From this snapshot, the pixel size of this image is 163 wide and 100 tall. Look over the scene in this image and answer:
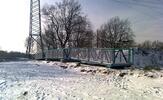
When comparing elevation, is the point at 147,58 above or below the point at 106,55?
below

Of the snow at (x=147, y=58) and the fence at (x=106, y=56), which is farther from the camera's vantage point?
the snow at (x=147, y=58)

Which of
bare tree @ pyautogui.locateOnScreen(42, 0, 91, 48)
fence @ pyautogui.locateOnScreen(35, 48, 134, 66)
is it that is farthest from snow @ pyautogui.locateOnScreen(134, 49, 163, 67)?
bare tree @ pyautogui.locateOnScreen(42, 0, 91, 48)

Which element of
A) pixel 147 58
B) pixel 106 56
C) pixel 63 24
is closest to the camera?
pixel 106 56

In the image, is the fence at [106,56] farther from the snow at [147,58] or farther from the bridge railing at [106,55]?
the snow at [147,58]

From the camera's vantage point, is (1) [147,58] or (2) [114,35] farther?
(2) [114,35]

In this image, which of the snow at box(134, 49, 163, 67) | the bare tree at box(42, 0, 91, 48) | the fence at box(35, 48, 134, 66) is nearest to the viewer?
the fence at box(35, 48, 134, 66)

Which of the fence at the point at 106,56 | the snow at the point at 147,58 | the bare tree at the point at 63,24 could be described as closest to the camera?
the fence at the point at 106,56

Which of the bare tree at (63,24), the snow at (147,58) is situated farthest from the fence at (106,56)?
the bare tree at (63,24)

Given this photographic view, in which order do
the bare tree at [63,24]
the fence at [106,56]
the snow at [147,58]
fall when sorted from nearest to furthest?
the fence at [106,56] < the snow at [147,58] < the bare tree at [63,24]

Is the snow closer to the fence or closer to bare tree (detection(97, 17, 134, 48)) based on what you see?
the fence

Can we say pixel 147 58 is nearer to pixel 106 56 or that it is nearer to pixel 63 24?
pixel 106 56

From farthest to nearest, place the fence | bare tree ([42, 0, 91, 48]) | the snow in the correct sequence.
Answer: bare tree ([42, 0, 91, 48])
the snow
the fence

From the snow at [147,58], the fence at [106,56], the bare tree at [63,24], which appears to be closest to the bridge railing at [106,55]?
the fence at [106,56]

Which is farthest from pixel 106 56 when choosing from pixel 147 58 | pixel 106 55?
pixel 147 58
